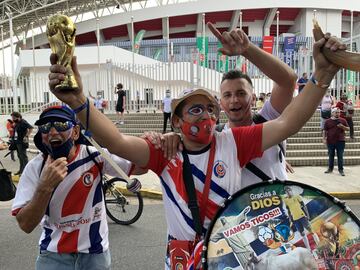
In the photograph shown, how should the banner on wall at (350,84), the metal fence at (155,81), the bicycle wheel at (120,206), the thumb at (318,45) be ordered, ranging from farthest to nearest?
the metal fence at (155,81)
the banner on wall at (350,84)
the bicycle wheel at (120,206)
the thumb at (318,45)

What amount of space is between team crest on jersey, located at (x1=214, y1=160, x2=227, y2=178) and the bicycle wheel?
4.63 m

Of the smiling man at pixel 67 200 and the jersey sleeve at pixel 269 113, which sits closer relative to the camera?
the smiling man at pixel 67 200

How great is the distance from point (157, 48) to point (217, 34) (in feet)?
152

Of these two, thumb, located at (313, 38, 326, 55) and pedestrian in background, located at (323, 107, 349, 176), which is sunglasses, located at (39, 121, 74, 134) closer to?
thumb, located at (313, 38, 326, 55)

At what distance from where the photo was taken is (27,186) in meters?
2.34

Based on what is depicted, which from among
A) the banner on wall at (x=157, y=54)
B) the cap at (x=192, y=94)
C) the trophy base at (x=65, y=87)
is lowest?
the cap at (x=192, y=94)

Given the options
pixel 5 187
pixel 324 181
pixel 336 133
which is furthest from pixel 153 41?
pixel 5 187

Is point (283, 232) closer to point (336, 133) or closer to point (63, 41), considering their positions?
point (63, 41)

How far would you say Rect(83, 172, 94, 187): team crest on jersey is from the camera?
96.3 inches

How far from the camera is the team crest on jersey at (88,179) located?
8.02 ft

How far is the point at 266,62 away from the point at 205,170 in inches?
28.0

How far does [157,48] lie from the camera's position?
4709cm

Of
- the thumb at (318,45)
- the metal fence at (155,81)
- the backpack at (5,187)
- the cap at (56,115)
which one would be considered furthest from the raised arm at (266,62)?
the metal fence at (155,81)

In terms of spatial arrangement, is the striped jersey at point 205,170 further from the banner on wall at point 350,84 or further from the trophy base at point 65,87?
the banner on wall at point 350,84
